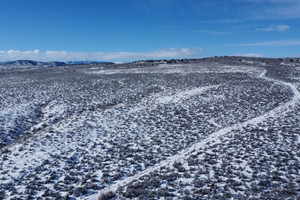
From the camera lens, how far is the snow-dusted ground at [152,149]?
9656mm

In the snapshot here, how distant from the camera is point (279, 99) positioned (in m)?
24.5

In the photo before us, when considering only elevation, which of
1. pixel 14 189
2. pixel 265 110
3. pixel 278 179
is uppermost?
pixel 265 110

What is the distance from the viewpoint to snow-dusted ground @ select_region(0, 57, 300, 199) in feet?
31.7

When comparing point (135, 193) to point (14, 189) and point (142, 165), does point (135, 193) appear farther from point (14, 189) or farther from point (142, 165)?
point (14, 189)

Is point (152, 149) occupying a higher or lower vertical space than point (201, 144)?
lower

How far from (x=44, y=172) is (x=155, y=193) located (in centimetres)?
659

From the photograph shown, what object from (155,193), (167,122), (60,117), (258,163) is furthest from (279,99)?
(60,117)

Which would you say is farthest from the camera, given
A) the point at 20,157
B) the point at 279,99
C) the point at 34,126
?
the point at 279,99

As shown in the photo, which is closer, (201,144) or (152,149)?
(152,149)

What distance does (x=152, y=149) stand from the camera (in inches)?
545

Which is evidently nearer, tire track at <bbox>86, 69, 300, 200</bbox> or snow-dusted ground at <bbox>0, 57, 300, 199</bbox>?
snow-dusted ground at <bbox>0, 57, 300, 199</bbox>

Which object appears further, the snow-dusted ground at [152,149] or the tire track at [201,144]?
the tire track at [201,144]

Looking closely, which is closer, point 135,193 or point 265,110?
point 135,193

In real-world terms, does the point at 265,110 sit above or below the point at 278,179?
above
